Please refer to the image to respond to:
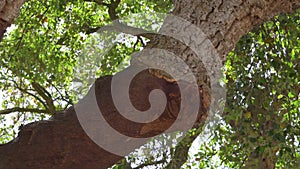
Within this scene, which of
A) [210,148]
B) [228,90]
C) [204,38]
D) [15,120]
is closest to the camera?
[204,38]

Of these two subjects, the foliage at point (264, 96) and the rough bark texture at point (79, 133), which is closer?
the rough bark texture at point (79, 133)

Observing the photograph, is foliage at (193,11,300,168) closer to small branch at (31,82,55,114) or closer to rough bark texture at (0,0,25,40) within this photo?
rough bark texture at (0,0,25,40)

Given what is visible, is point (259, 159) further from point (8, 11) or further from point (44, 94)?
point (44, 94)

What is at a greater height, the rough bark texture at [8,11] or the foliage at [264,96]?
the foliage at [264,96]

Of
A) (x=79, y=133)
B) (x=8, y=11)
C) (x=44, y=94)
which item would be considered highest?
(x=44, y=94)

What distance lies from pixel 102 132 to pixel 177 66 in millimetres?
510

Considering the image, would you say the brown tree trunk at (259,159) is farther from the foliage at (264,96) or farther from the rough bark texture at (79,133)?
the rough bark texture at (79,133)

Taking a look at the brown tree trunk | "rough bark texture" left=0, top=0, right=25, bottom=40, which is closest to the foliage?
the brown tree trunk

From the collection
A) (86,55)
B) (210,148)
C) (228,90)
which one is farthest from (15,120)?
(228,90)

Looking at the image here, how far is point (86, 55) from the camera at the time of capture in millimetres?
9141

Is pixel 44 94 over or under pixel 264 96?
over

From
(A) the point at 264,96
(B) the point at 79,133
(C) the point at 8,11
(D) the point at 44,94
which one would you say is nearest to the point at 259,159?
(A) the point at 264,96

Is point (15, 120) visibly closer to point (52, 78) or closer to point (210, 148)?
point (52, 78)

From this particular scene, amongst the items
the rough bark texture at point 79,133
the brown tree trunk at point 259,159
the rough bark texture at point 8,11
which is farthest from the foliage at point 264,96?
the rough bark texture at point 8,11
